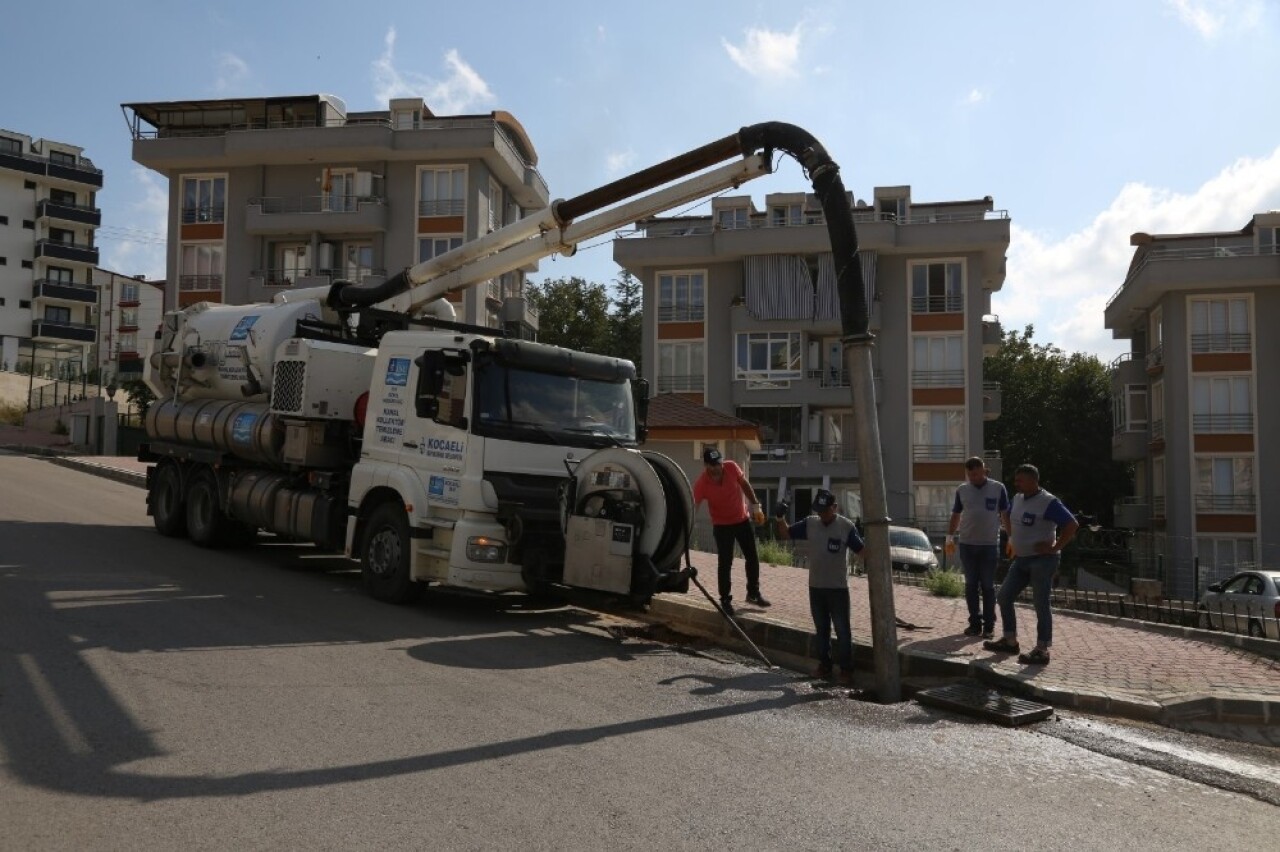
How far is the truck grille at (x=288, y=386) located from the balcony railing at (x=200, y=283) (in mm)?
33687

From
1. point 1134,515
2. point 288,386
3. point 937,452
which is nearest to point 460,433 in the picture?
point 288,386

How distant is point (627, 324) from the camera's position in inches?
2552

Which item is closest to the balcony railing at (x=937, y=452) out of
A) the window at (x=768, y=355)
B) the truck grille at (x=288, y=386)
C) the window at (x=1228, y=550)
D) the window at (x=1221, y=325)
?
the window at (x=768, y=355)

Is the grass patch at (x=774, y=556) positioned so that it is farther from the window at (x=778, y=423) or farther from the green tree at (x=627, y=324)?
the green tree at (x=627, y=324)

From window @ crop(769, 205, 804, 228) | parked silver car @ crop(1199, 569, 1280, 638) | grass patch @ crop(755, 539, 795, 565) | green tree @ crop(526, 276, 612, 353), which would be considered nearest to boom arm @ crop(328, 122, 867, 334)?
grass patch @ crop(755, 539, 795, 565)

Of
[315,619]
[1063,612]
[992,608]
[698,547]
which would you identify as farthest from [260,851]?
[698,547]

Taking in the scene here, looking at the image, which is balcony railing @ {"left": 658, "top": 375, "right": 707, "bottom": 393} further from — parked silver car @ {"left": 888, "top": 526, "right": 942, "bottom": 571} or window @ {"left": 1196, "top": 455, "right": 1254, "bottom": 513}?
window @ {"left": 1196, "top": 455, "right": 1254, "bottom": 513}

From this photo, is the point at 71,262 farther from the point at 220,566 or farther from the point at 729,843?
the point at 729,843

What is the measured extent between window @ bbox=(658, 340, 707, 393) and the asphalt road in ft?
116

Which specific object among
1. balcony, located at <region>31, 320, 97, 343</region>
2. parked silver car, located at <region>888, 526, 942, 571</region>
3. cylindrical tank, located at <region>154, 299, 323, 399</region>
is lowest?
parked silver car, located at <region>888, 526, 942, 571</region>

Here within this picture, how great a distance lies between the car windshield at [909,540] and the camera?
1012 inches

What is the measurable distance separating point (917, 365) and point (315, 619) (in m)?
36.4

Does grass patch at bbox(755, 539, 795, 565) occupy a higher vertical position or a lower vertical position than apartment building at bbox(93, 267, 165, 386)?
lower

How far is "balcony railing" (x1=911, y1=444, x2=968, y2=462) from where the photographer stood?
42.1 m
